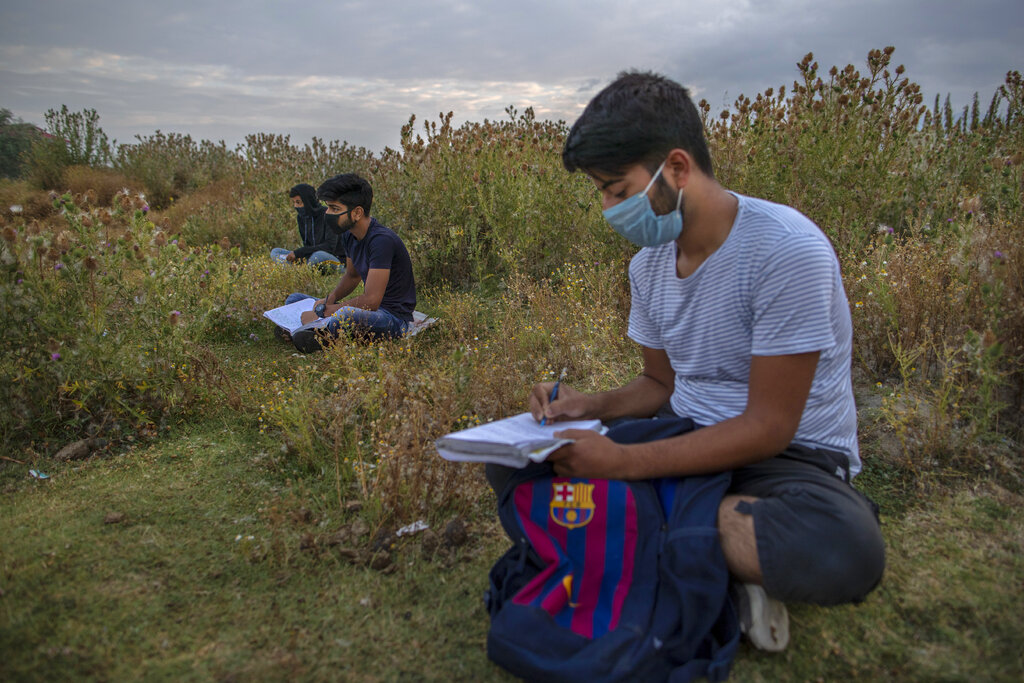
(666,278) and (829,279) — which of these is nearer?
(829,279)

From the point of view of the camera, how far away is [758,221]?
1.92m

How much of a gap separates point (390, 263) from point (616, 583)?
3.60 m

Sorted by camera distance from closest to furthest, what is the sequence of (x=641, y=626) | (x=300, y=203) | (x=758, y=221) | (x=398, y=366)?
1. (x=641, y=626)
2. (x=758, y=221)
3. (x=398, y=366)
4. (x=300, y=203)

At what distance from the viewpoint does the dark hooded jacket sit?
819 cm

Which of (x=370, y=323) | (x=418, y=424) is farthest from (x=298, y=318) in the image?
(x=418, y=424)

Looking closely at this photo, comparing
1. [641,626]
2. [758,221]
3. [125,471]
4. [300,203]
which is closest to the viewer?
[641,626]

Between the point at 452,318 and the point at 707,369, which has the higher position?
the point at 707,369

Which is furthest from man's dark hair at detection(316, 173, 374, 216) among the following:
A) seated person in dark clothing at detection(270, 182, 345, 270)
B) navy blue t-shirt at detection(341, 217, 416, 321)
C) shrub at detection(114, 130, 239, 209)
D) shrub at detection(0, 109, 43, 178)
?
shrub at detection(0, 109, 43, 178)

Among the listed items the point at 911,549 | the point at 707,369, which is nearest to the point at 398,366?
the point at 707,369

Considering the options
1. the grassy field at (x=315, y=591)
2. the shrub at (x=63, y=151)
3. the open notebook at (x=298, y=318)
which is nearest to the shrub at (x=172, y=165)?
the shrub at (x=63, y=151)

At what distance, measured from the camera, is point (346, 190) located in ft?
16.5

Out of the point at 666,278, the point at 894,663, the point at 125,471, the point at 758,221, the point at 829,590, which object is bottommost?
the point at 125,471

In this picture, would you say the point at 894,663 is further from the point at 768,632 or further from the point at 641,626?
the point at 641,626

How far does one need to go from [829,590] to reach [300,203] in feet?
25.4
